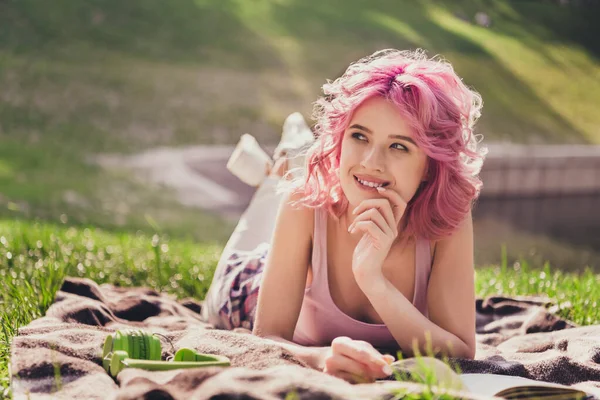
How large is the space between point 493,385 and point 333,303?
69 centimetres

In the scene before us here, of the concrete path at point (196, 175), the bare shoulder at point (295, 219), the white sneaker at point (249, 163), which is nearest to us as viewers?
the bare shoulder at point (295, 219)

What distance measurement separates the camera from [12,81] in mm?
10906

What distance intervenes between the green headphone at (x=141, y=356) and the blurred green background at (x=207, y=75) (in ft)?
16.2

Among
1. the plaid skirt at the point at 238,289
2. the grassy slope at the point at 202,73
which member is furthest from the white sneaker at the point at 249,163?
the grassy slope at the point at 202,73

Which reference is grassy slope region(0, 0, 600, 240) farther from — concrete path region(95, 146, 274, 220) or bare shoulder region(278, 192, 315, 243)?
bare shoulder region(278, 192, 315, 243)

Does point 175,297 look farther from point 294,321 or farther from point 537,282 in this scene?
point 537,282

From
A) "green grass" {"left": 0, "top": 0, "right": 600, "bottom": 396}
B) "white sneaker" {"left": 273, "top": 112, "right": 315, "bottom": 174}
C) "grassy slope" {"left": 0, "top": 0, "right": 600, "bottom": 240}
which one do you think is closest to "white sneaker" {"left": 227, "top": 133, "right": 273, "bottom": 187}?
"white sneaker" {"left": 273, "top": 112, "right": 315, "bottom": 174}

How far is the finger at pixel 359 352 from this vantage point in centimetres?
216

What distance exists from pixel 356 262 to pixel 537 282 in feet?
6.68

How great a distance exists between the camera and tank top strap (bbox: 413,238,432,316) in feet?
8.89

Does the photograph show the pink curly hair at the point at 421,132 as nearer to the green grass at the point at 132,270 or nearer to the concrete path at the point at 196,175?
the green grass at the point at 132,270

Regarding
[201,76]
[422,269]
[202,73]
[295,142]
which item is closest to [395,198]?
[422,269]

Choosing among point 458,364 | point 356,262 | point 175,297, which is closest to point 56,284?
point 175,297

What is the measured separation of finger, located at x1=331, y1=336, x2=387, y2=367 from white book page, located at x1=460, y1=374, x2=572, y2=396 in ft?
0.83
